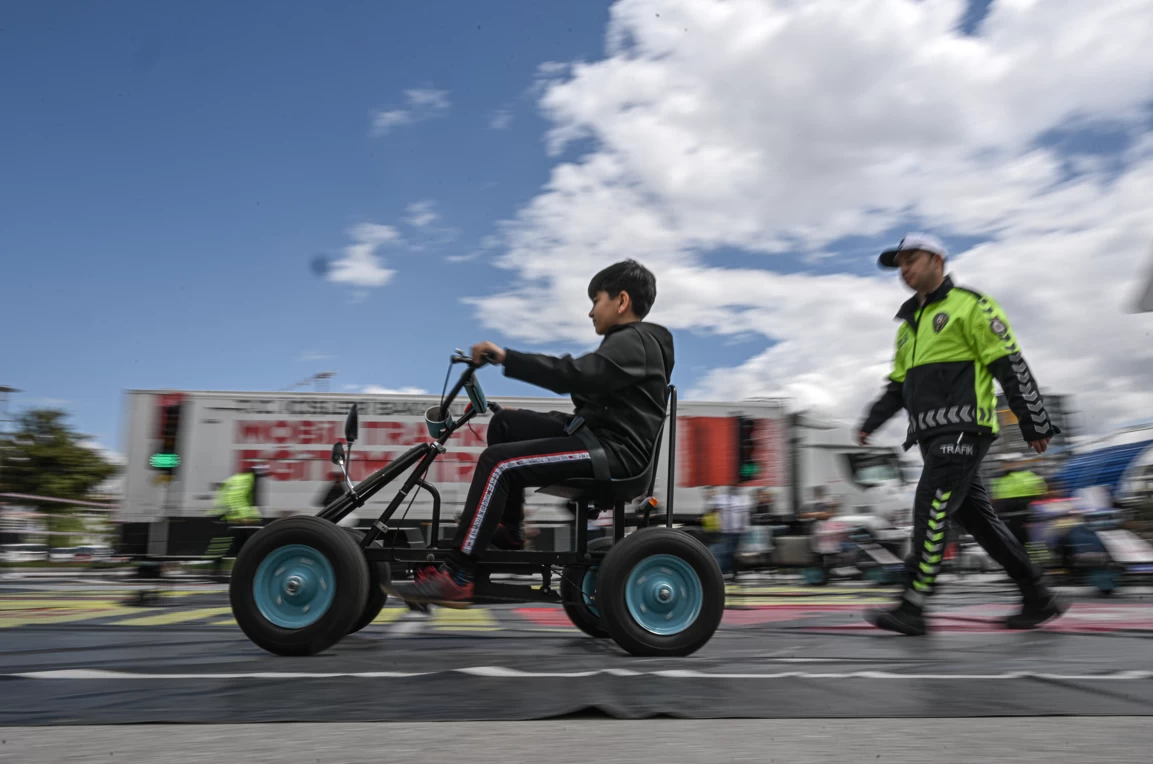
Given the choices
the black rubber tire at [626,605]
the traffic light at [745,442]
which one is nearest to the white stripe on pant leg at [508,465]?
the black rubber tire at [626,605]

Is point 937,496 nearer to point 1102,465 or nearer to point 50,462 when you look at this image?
point 1102,465

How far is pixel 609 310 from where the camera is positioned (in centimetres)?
442

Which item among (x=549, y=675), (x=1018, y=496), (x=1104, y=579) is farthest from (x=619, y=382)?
(x=1018, y=496)

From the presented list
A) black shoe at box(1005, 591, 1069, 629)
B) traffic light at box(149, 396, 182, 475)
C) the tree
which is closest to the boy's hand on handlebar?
black shoe at box(1005, 591, 1069, 629)

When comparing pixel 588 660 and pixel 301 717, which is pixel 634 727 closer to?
pixel 301 717

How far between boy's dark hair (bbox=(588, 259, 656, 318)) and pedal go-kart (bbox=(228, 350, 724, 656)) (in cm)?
70

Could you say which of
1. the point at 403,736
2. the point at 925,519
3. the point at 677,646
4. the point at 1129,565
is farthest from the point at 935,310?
the point at 1129,565

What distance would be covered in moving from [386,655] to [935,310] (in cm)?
312

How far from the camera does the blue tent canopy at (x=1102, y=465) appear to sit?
26.2 metres

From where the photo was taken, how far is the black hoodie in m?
3.93

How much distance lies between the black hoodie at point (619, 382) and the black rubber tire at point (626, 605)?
0.31 m

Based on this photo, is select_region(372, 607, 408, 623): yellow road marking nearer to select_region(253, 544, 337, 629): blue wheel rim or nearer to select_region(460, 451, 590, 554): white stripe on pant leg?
select_region(253, 544, 337, 629): blue wheel rim

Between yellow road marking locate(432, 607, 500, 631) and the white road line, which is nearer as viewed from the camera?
the white road line

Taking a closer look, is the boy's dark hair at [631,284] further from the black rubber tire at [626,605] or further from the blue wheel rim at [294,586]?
the blue wheel rim at [294,586]
